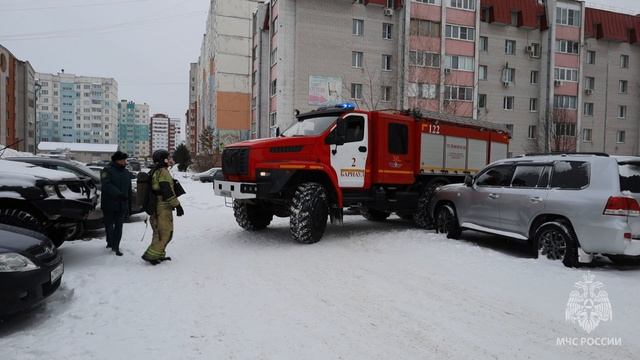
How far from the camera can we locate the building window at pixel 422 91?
3456 centimetres

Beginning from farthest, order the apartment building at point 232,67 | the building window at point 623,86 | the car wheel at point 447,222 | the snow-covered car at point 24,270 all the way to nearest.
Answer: the apartment building at point 232,67 < the building window at point 623,86 < the car wheel at point 447,222 < the snow-covered car at point 24,270

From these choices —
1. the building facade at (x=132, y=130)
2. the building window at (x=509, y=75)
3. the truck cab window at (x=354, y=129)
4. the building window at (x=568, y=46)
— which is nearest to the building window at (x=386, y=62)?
the building window at (x=509, y=75)

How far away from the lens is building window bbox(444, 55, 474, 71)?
126 ft

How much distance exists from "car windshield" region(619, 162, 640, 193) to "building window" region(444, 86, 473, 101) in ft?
104

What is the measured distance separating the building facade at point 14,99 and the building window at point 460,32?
162 ft

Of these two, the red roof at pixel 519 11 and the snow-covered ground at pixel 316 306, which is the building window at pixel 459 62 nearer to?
the red roof at pixel 519 11

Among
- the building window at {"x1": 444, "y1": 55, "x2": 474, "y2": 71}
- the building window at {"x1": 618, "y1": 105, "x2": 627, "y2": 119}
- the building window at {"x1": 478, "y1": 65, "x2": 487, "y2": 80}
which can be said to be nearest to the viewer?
the building window at {"x1": 444, "y1": 55, "x2": 474, "y2": 71}

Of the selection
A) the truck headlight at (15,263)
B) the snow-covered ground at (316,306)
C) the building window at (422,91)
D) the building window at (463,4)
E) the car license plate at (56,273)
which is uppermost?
the building window at (463,4)

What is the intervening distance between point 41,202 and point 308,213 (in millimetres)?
4253

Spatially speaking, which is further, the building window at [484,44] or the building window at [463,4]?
the building window at [484,44]

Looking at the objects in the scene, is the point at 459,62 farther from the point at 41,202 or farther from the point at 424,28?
the point at 41,202

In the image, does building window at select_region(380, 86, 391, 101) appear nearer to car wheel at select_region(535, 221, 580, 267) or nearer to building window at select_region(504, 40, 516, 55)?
building window at select_region(504, 40, 516, 55)

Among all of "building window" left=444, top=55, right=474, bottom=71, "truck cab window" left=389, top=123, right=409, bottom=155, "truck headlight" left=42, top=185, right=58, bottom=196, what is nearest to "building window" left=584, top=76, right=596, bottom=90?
"building window" left=444, top=55, right=474, bottom=71

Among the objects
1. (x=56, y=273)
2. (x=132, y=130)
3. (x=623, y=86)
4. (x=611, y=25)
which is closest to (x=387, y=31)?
(x=611, y=25)
